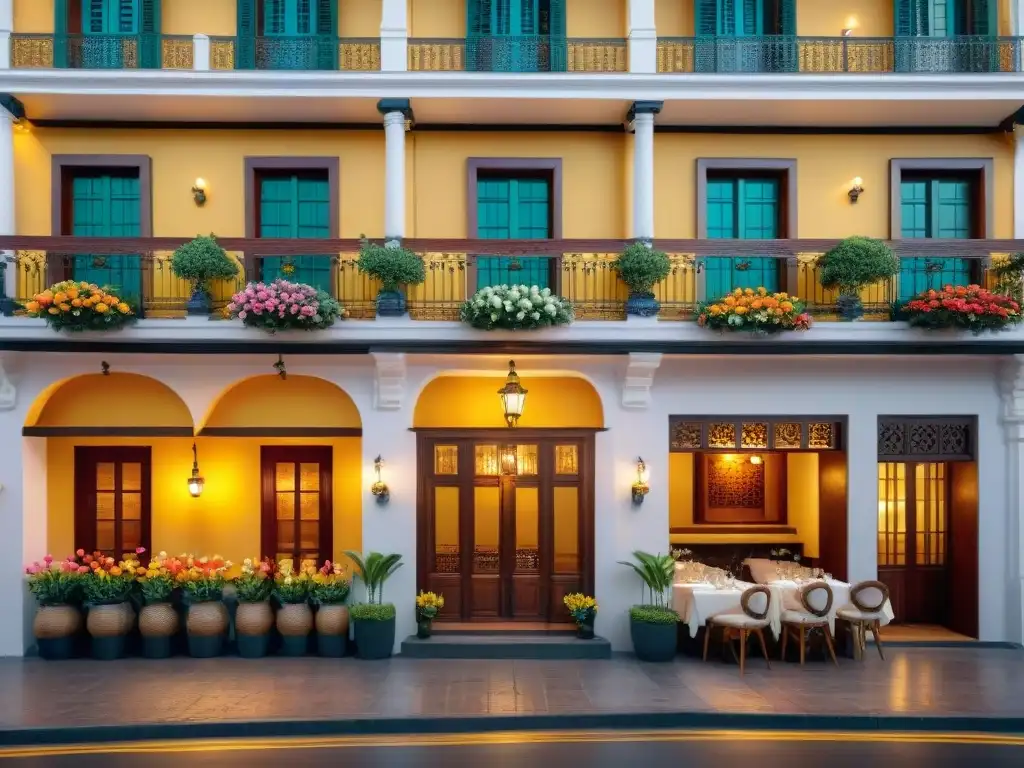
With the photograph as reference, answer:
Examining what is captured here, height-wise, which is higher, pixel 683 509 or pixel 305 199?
pixel 305 199

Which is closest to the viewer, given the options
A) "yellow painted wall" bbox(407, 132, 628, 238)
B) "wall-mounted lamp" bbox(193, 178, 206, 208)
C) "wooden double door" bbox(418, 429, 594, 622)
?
"wooden double door" bbox(418, 429, 594, 622)

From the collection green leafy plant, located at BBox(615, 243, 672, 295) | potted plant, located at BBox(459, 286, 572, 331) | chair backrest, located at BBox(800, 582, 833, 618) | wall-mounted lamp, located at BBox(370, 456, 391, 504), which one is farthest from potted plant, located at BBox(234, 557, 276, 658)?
chair backrest, located at BBox(800, 582, 833, 618)

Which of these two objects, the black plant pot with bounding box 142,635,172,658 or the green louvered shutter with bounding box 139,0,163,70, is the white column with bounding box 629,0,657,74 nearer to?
the green louvered shutter with bounding box 139,0,163,70

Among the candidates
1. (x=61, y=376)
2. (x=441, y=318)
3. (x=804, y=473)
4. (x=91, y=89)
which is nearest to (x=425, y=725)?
(x=441, y=318)

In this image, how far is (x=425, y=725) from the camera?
851 centimetres

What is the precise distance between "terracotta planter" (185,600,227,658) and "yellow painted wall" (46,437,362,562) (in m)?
1.73

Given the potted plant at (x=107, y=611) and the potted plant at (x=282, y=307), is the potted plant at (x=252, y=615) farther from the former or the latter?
the potted plant at (x=282, y=307)

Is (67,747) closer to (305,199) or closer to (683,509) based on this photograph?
(305,199)

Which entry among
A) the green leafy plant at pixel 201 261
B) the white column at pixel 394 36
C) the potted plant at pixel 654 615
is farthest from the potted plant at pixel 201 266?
the potted plant at pixel 654 615

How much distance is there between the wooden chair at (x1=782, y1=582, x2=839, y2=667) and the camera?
1048 cm

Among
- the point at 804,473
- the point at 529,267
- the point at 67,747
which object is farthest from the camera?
the point at 804,473

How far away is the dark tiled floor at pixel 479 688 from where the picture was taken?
874 cm

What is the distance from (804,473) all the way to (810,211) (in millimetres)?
4594

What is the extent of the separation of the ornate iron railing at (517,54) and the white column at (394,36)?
312mm
